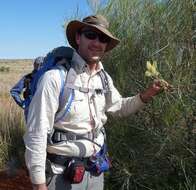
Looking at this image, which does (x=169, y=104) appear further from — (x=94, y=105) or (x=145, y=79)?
(x=94, y=105)

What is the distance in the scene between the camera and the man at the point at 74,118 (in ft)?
9.93

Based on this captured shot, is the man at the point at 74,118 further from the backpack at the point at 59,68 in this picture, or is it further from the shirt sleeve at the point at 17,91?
the shirt sleeve at the point at 17,91

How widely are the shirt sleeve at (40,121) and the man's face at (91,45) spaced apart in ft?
A: 1.20

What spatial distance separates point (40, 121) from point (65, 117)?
8.0 inches

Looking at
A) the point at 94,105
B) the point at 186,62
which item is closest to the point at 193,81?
the point at 186,62

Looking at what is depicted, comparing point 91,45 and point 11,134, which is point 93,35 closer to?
point 91,45

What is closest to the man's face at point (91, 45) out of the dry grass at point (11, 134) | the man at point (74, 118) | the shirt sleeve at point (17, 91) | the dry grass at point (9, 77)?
the man at point (74, 118)

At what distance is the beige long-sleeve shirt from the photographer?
9.91ft

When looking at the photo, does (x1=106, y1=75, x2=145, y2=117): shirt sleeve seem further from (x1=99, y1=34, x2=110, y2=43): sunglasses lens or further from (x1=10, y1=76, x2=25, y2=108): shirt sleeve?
(x1=10, y1=76, x2=25, y2=108): shirt sleeve

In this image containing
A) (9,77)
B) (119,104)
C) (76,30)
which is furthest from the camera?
(9,77)

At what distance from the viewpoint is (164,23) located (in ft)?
14.5

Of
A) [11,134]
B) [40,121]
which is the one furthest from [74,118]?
[11,134]

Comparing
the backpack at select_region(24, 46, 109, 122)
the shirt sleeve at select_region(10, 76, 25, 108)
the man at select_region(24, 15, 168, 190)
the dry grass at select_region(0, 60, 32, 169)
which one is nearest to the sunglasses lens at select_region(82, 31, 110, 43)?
the man at select_region(24, 15, 168, 190)

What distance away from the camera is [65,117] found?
316 centimetres
